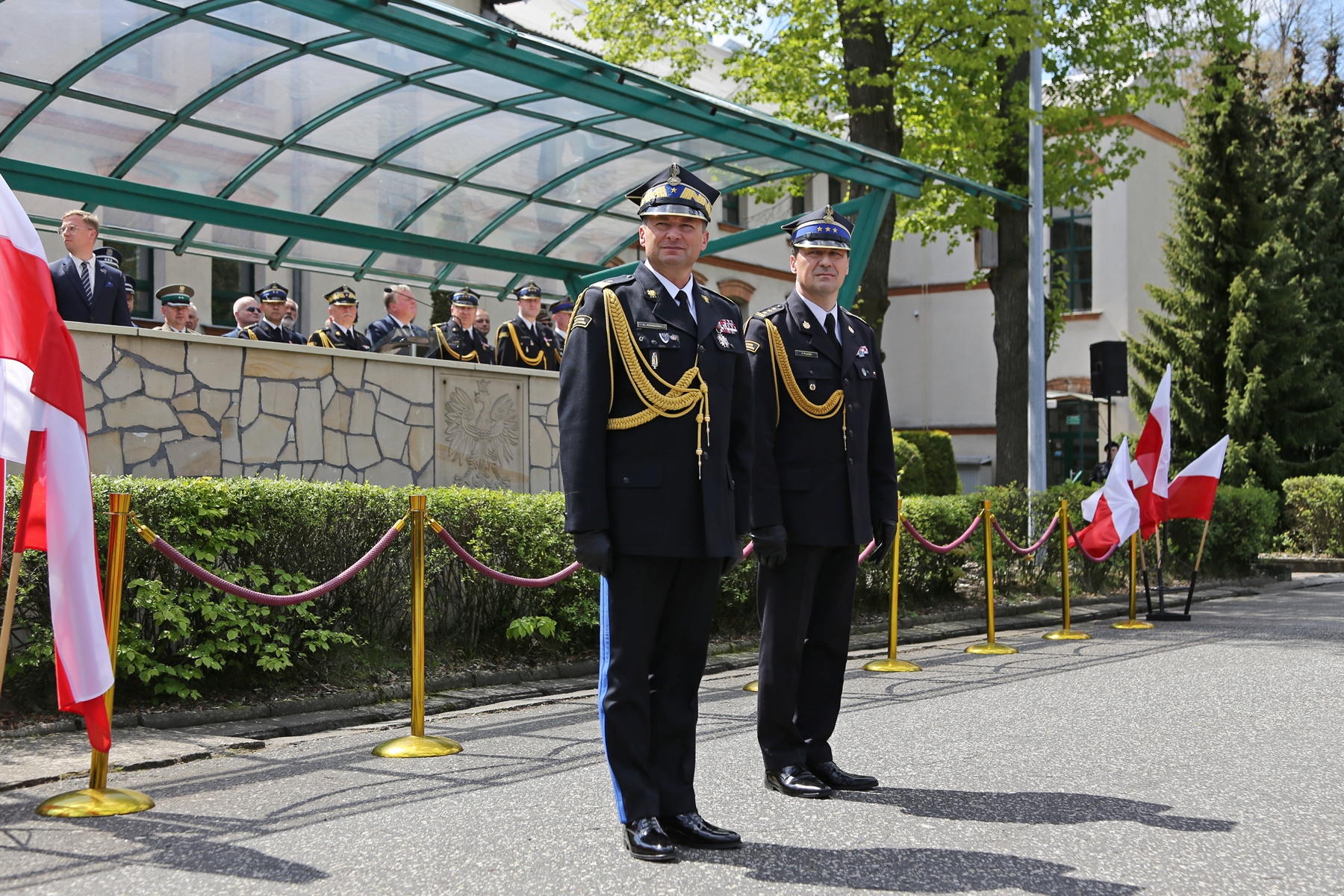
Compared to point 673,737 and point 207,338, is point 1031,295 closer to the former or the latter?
point 207,338

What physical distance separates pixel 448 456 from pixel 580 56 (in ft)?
11.2

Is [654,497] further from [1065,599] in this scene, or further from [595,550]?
[1065,599]

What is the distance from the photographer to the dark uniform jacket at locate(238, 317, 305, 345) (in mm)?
12156

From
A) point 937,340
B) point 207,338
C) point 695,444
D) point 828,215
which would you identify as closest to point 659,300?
point 695,444

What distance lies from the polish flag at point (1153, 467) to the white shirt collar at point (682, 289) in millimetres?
8573

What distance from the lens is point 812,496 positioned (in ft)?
17.6

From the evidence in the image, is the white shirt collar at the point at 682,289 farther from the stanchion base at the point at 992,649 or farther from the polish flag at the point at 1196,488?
the polish flag at the point at 1196,488

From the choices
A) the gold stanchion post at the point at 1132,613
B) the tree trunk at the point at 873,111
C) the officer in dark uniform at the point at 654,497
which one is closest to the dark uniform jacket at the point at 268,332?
the tree trunk at the point at 873,111

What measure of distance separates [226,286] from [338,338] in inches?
304

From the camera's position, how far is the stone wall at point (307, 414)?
901 cm

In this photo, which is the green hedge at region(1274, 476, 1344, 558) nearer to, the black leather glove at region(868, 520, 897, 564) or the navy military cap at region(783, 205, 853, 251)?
the black leather glove at region(868, 520, 897, 564)

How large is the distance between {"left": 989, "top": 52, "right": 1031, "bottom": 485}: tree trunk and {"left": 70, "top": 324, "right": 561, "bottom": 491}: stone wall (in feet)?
29.5

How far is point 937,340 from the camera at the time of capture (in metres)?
36.4

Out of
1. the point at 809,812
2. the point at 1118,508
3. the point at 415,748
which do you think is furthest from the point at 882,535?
the point at 1118,508
